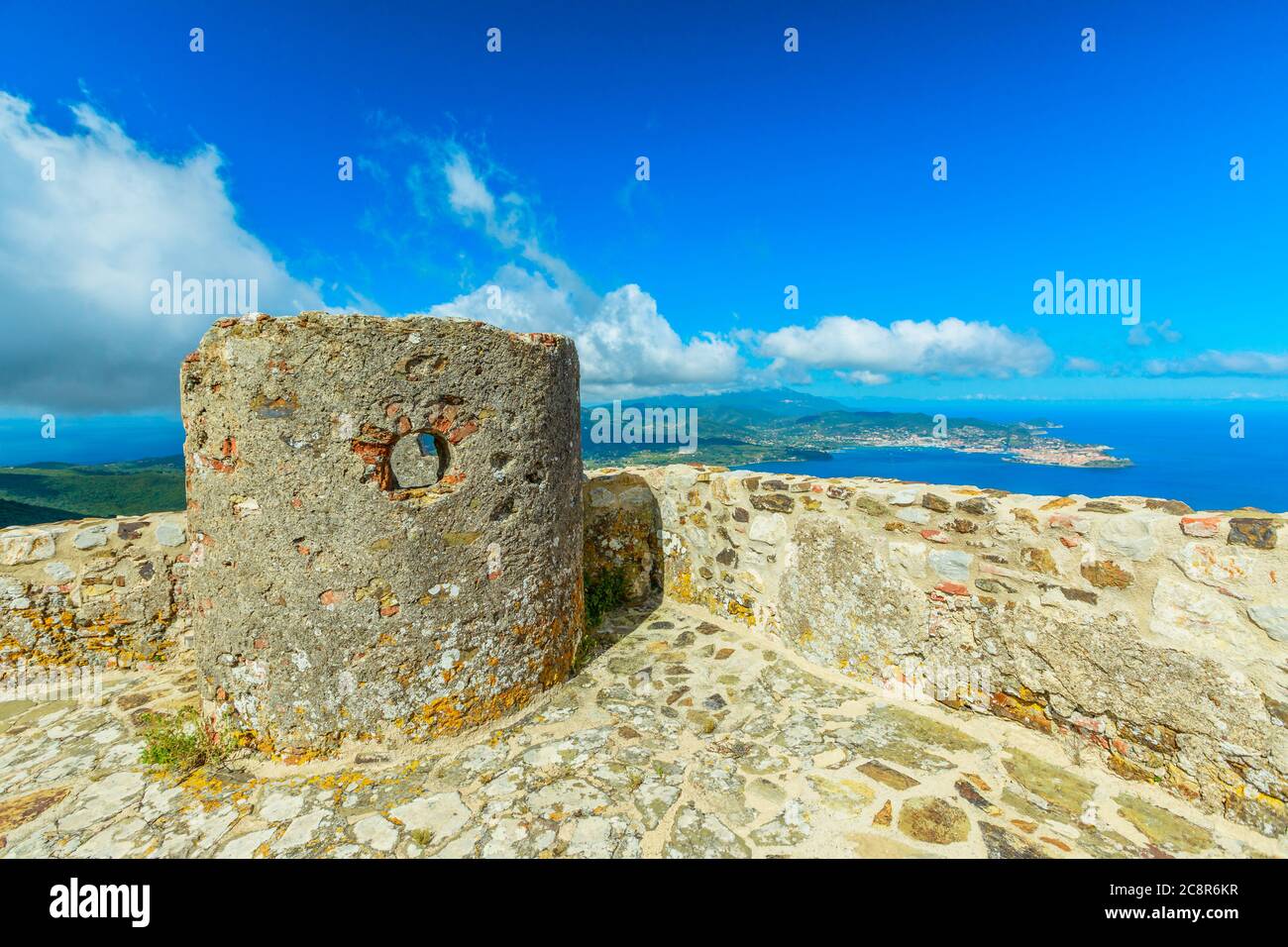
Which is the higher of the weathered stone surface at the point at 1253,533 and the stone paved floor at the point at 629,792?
the weathered stone surface at the point at 1253,533

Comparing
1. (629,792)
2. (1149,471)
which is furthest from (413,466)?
(1149,471)

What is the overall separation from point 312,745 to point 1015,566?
5.54 metres

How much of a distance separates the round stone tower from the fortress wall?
2895 millimetres

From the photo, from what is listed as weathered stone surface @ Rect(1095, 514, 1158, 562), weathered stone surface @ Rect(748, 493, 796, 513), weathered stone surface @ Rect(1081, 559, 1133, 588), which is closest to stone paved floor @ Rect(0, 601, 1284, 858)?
weathered stone surface @ Rect(1081, 559, 1133, 588)

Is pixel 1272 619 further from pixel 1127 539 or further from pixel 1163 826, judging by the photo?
pixel 1163 826

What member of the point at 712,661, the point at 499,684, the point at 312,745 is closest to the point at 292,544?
the point at 312,745

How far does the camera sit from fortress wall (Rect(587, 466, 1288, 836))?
3.12m

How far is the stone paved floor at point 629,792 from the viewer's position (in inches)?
121

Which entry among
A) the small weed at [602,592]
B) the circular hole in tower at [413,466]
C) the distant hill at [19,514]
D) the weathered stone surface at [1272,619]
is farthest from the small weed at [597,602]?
the distant hill at [19,514]

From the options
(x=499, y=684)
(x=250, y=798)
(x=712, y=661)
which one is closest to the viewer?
(x=250, y=798)

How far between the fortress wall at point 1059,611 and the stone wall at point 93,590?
19.8 feet

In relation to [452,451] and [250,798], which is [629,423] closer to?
[452,451]

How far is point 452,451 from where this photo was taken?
13.3 feet

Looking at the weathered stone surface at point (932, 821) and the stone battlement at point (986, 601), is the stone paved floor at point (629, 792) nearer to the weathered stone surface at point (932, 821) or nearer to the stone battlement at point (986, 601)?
the weathered stone surface at point (932, 821)
